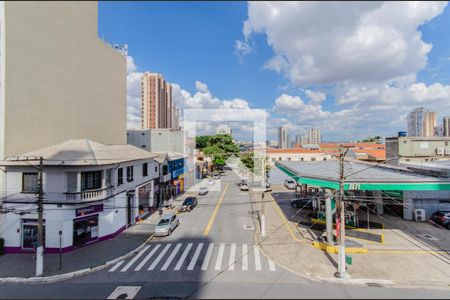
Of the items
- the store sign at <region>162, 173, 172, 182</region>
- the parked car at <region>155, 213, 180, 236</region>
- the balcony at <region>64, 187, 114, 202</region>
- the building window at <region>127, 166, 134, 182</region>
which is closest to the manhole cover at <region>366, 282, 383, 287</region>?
the parked car at <region>155, 213, 180, 236</region>

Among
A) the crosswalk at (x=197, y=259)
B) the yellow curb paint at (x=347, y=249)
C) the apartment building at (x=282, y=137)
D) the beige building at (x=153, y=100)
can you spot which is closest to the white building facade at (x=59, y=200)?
the crosswalk at (x=197, y=259)

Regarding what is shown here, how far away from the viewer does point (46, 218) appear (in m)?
16.2

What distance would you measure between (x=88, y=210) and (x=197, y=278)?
1029cm

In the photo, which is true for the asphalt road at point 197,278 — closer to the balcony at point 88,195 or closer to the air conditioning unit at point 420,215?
the balcony at point 88,195

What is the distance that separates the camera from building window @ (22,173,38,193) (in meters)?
16.6

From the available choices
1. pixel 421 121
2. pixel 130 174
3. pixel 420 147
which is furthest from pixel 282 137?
pixel 130 174

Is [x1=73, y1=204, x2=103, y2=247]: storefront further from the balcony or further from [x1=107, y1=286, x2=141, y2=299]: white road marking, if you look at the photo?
[x1=107, y1=286, x2=141, y2=299]: white road marking

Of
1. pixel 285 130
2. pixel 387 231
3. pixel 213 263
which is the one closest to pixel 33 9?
pixel 213 263

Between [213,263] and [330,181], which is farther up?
[330,181]

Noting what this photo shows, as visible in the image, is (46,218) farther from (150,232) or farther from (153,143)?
(153,143)

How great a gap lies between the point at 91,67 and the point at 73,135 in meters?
6.93

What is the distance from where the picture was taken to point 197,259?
48.5 ft

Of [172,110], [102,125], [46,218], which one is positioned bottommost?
[46,218]

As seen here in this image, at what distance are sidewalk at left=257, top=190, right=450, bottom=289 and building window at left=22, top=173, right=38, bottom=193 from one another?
17.4 meters
